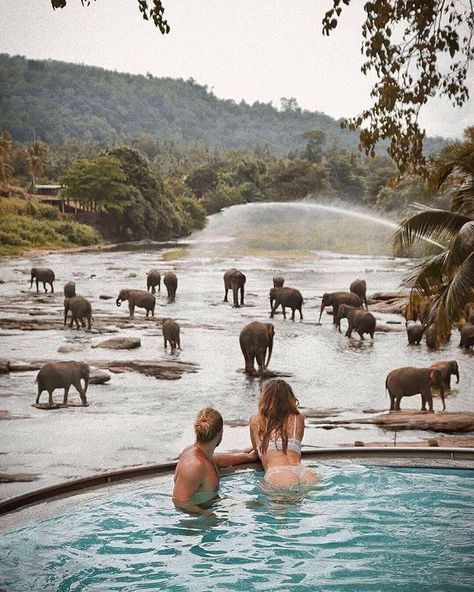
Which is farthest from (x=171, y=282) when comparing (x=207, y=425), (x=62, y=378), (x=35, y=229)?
(x=207, y=425)

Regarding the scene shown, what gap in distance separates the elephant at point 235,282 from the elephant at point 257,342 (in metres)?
0.46

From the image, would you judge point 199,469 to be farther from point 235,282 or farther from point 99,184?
point 99,184

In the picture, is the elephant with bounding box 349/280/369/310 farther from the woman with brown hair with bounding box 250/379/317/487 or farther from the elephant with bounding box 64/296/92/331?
the woman with brown hair with bounding box 250/379/317/487

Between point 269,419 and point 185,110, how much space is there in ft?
16.0

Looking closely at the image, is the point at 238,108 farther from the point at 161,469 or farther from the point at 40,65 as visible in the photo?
the point at 161,469

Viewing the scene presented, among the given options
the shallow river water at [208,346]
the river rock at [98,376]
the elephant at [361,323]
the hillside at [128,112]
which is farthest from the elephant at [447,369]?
the river rock at [98,376]

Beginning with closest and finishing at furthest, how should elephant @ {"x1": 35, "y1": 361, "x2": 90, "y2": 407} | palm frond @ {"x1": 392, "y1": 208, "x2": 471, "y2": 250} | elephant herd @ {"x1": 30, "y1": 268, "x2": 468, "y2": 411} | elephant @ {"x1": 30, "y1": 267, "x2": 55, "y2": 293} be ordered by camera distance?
elephant @ {"x1": 35, "y1": 361, "x2": 90, "y2": 407} → elephant herd @ {"x1": 30, "y1": 268, "x2": 468, "y2": 411} → palm frond @ {"x1": 392, "y1": 208, "x2": 471, "y2": 250} → elephant @ {"x1": 30, "y1": 267, "x2": 55, "y2": 293}

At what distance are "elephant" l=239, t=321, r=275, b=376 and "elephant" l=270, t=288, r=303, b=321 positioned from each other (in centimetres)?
44

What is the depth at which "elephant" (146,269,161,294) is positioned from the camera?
8477mm

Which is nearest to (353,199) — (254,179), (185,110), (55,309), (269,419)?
(254,179)

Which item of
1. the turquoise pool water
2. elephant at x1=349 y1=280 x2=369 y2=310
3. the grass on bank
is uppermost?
the grass on bank

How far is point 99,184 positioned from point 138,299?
110 centimetres

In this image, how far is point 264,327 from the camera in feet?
26.7

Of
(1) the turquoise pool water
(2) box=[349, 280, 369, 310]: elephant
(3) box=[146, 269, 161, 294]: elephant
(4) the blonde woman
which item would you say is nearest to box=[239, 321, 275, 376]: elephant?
(3) box=[146, 269, 161, 294]: elephant
